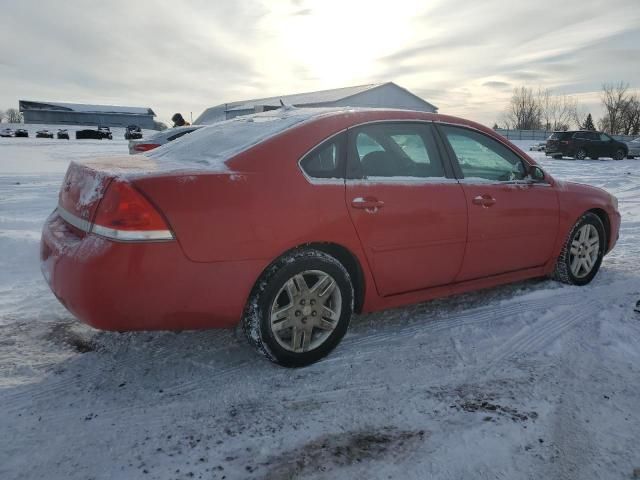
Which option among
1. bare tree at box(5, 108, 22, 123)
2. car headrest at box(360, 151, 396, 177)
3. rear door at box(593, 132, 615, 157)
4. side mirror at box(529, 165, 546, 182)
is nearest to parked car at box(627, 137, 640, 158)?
rear door at box(593, 132, 615, 157)

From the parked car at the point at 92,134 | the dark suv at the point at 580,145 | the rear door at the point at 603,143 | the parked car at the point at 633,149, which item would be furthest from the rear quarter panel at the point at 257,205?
the parked car at the point at 92,134

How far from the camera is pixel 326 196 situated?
2.75 meters

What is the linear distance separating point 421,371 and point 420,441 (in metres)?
0.65

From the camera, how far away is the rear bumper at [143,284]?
7.47 feet

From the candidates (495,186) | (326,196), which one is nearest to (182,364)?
(326,196)

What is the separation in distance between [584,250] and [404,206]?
2.24 m

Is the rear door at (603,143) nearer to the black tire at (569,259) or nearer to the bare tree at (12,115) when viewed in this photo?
the black tire at (569,259)

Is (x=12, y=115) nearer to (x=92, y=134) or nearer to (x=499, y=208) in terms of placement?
(x=92, y=134)

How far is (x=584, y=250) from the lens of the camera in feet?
14.2

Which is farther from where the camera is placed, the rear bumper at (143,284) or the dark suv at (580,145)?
the dark suv at (580,145)

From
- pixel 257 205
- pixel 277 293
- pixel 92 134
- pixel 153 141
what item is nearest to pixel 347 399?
pixel 277 293

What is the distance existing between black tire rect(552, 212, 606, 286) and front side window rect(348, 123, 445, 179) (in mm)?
1584

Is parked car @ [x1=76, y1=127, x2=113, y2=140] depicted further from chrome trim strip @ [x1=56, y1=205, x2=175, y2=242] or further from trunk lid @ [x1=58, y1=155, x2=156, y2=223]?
chrome trim strip @ [x1=56, y1=205, x2=175, y2=242]

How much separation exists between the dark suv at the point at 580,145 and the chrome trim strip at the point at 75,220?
24776mm
